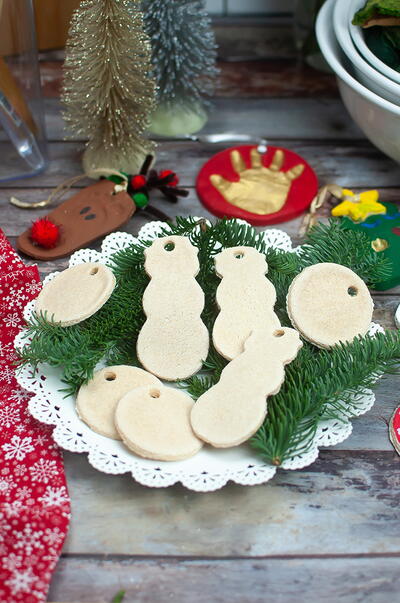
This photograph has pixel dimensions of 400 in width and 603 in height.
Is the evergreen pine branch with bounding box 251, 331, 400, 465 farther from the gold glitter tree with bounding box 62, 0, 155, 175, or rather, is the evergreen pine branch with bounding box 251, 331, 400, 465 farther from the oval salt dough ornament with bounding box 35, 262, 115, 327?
the gold glitter tree with bounding box 62, 0, 155, 175

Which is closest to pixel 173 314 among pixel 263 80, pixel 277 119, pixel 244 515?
pixel 244 515

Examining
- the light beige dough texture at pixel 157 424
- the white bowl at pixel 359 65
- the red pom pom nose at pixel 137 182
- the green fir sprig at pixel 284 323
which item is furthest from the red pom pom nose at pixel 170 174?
the light beige dough texture at pixel 157 424

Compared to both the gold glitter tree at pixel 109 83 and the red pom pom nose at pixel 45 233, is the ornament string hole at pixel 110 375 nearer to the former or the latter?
the red pom pom nose at pixel 45 233

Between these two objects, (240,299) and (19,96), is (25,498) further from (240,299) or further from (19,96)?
(19,96)

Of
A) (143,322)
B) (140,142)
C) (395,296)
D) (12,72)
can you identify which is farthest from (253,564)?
(12,72)

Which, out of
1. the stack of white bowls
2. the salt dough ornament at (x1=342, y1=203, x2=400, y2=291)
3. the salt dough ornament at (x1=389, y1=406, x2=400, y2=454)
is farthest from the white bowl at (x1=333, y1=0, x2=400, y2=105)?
the salt dough ornament at (x1=389, y1=406, x2=400, y2=454)

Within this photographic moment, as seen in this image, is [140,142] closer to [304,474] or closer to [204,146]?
[204,146]

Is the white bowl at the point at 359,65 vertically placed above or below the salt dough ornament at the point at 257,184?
above
